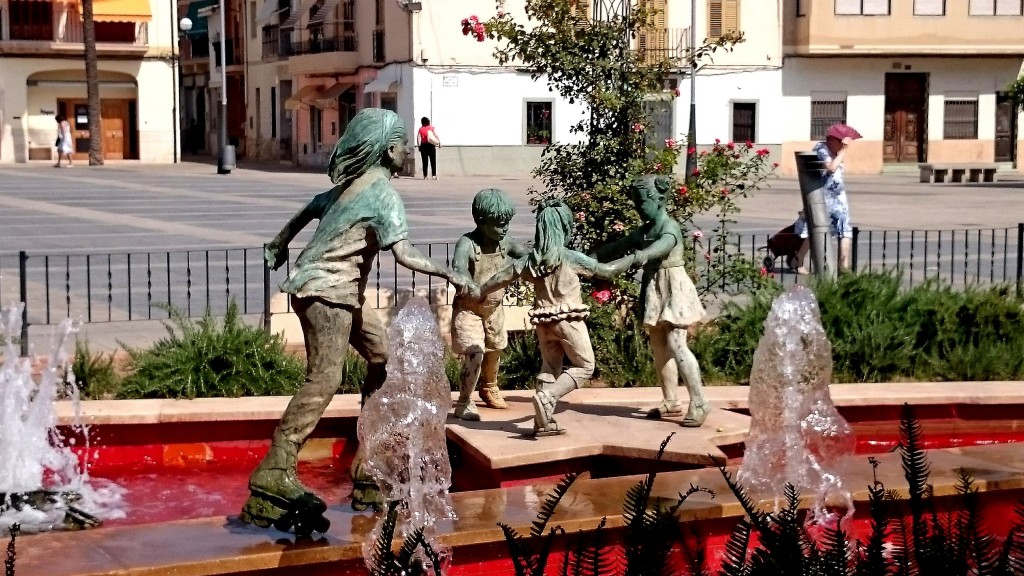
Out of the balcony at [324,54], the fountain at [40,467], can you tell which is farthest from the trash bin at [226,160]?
the fountain at [40,467]

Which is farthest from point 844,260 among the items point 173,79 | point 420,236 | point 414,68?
point 173,79

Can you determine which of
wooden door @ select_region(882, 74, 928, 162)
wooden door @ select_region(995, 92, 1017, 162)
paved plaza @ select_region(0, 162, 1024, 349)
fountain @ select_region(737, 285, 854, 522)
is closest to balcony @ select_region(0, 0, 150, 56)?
paved plaza @ select_region(0, 162, 1024, 349)

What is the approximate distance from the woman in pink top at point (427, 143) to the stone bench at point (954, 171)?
11161 mm

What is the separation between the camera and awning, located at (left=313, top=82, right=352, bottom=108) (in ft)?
141

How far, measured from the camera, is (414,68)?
37.8m

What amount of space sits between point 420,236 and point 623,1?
930cm

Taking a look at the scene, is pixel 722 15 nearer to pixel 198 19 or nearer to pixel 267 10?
pixel 267 10

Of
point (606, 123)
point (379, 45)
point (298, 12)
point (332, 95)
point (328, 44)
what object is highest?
point (298, 12)

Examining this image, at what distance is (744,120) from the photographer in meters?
40.7

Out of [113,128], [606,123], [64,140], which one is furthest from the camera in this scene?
[113,128]

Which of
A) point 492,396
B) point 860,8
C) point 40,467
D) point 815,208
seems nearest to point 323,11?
point 860,8

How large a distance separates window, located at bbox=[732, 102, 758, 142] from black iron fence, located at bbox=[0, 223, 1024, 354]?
22.1 m

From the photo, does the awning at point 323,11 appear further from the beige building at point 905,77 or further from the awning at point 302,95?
the beige building at point 905,77

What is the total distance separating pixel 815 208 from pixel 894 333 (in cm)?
381
